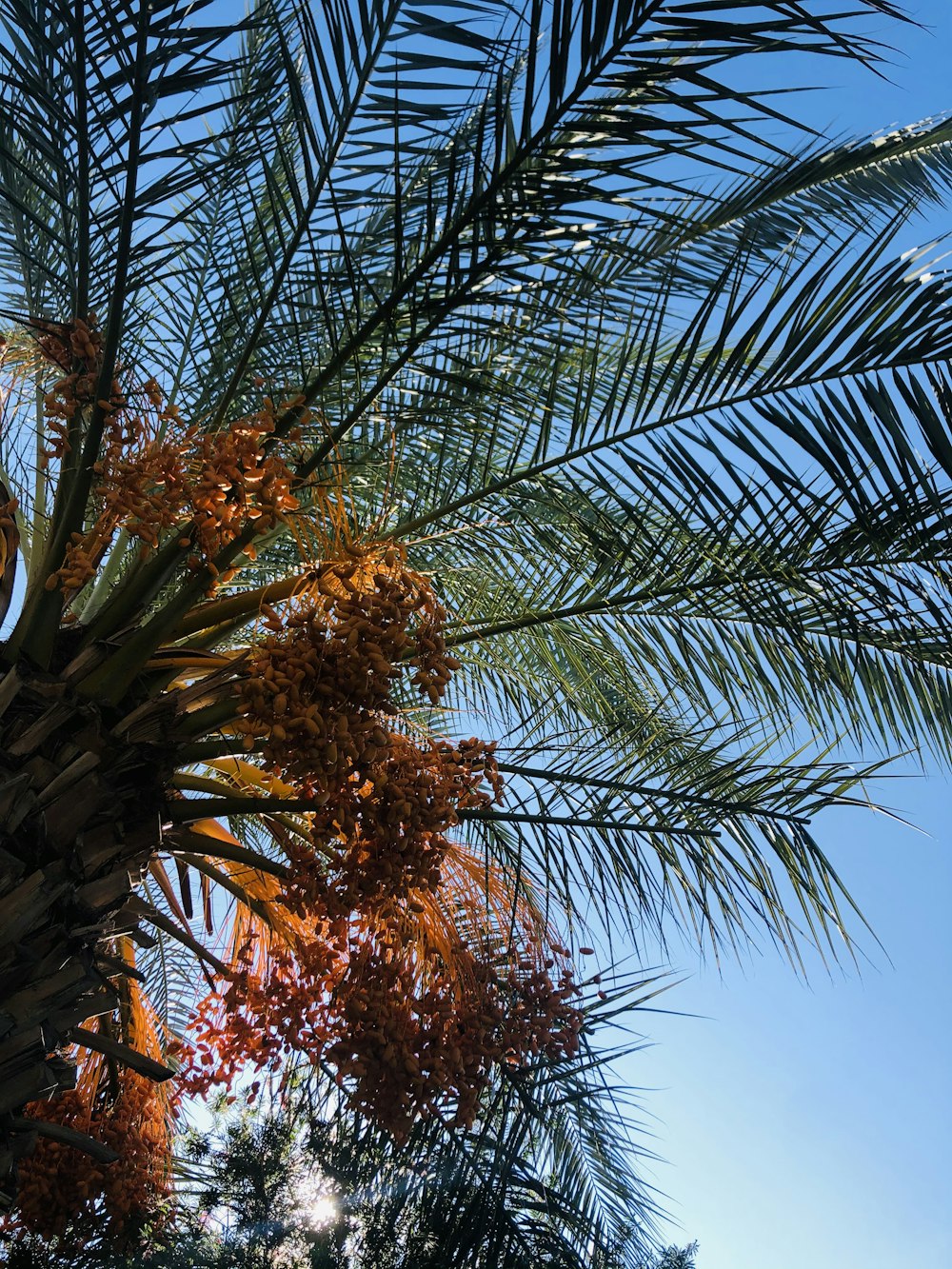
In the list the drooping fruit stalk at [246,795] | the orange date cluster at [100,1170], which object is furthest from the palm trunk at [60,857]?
the orange date cluster at [100,1170]

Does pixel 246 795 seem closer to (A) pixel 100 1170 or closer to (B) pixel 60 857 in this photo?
(B) pixel 60 857

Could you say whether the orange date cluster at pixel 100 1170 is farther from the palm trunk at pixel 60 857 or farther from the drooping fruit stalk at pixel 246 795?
the palm trunk at pixel 60 857

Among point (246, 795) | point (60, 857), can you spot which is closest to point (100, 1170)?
point (246, 795)

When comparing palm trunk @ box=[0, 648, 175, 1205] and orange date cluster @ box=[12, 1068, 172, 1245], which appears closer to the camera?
palm trunk @ box=[0, 648, 175, 1205]

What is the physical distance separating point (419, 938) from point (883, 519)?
199 cm

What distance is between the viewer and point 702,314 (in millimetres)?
3549


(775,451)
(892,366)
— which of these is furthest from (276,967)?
(892,366)

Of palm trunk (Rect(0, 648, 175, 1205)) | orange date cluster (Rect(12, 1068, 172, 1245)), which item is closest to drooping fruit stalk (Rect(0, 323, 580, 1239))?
palm trunk (Rect(0, 648, 175, 1205))

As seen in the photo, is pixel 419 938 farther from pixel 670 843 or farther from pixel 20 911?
pixel 20 911

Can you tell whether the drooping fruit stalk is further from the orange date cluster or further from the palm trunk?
the orange date cluster

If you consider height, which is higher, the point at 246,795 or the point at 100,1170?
the point at 246,795

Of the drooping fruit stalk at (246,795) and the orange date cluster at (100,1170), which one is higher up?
the drooping fruit stalk at (246,795)

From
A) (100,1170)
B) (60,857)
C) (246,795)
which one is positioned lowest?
(100,1170)

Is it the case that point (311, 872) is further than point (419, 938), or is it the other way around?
point (419, 938)
